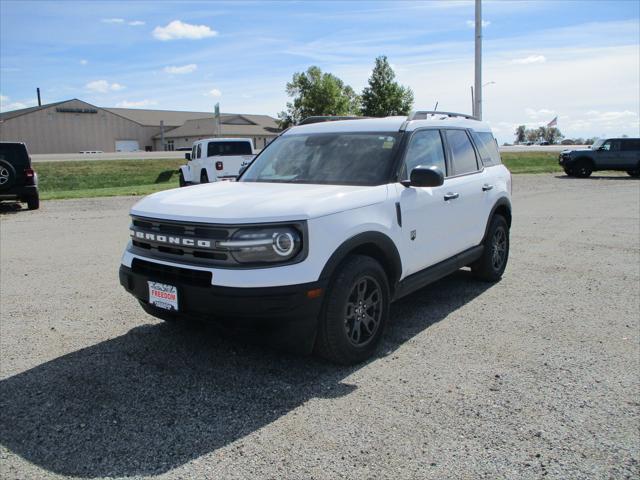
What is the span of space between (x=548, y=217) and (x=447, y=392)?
9556 millimetres

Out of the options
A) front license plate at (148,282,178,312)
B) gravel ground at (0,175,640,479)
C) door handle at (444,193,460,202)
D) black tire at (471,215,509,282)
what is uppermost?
door handle at (444,193,460,202)

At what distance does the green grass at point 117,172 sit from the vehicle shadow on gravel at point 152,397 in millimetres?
20006

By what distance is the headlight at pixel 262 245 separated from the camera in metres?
3.51

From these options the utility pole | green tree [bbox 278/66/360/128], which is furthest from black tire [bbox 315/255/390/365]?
green tree [bbox 278/66/360/128]

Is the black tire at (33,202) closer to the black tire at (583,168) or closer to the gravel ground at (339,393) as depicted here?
the gravel ground at (339,393)

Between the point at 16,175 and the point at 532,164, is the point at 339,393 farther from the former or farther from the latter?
the point at 532,164

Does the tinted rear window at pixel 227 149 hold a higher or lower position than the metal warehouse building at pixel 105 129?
lower

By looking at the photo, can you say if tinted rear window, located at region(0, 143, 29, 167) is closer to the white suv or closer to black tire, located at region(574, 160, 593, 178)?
the white suv

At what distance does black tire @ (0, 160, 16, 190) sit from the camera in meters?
14.0

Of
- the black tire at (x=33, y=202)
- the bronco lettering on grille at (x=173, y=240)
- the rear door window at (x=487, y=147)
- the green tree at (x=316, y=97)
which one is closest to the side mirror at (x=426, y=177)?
the bronco lettering on grille at (x=173, y=240)

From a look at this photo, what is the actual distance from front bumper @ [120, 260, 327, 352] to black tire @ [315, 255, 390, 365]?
13 centimetres

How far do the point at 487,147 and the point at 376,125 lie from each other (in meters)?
2.11

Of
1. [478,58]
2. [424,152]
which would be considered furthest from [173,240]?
[478,58]

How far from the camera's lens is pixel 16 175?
46.9 ft
